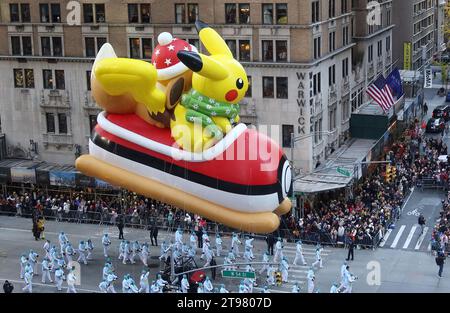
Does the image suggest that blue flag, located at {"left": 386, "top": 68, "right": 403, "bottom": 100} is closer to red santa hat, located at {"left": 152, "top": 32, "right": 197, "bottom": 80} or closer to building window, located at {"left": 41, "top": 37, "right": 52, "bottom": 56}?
building window, located at {"left": 41, "top": 37, "right": 52, "bottom": 56}

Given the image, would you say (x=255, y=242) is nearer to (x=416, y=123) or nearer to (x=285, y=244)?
(x=285, y=244)

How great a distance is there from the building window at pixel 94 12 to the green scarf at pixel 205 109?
2730cm

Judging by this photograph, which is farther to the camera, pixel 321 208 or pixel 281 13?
pixel 281 13

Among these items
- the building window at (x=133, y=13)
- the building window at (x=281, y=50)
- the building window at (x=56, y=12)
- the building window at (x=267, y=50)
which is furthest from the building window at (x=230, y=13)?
the building window at (x=56, y=12)

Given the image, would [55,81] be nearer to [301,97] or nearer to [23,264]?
[301,97]

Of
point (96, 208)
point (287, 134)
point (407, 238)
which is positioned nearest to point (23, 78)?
point (96, 208)

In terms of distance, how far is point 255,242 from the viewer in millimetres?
49500

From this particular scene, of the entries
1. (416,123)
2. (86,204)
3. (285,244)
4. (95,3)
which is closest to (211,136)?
(285,244)

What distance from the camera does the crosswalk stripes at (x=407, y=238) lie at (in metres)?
47.2

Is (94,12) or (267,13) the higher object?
(94,12)

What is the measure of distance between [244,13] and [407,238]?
17.4 m

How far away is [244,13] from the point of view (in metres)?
54.1

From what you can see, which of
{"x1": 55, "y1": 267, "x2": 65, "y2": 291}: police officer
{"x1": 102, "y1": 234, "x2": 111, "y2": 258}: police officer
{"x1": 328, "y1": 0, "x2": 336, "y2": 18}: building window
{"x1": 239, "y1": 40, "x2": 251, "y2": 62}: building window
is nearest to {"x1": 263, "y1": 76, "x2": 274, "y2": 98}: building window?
{"x1": 239, "y1": 40, "x2": 251, "y2": 62}: building window

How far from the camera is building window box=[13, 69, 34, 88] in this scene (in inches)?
2363
